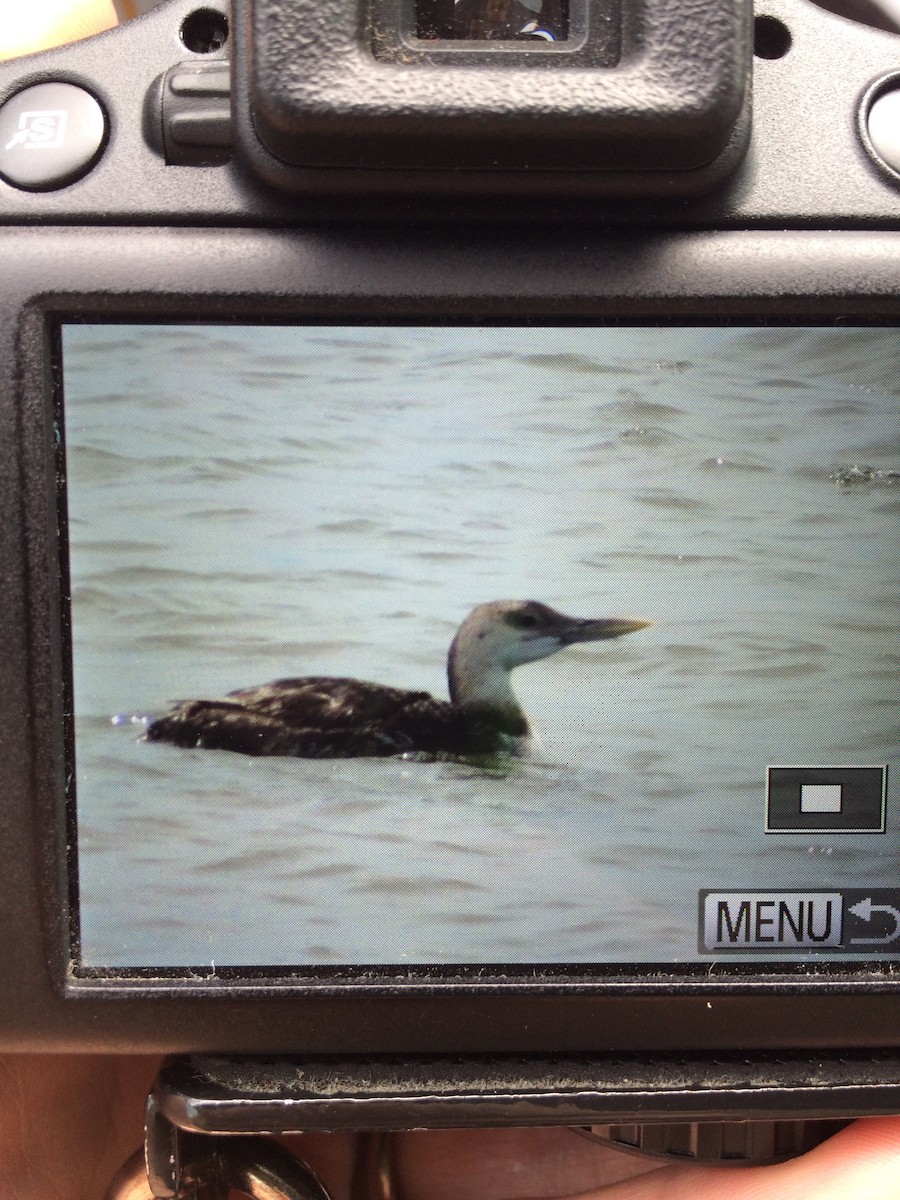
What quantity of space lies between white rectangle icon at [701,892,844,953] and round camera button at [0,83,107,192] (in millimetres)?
299

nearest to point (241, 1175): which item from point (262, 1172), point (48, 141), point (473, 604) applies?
point (262, 1172)

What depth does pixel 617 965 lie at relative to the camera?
343 mm

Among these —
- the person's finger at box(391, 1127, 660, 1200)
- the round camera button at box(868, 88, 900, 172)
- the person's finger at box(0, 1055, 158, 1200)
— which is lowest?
the person's finger at box(391, 1127, 660, 1200)

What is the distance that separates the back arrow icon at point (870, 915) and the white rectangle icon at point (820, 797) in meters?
0.03

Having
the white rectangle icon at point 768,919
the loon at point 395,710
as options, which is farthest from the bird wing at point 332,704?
the white rectangle icon at point 768,919

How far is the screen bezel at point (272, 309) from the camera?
0.32m

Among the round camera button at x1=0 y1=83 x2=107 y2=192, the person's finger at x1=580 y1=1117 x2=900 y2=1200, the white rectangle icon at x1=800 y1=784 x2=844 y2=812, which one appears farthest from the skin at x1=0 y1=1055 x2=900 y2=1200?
the round camera button at x1=0 y1=83 x2=107 y2=192

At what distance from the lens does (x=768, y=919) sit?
1.12 ft

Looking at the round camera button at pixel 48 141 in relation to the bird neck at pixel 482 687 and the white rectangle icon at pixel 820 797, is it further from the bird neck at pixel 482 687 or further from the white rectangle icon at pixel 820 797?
the white rectangle icon at pixel 820 797

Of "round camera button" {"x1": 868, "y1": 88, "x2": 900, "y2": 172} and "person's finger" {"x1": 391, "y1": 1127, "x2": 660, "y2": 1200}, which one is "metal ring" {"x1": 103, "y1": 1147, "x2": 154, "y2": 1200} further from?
"round camera button" {"x1": 868, "y1": 88, "x2": 900, "y2": 172}

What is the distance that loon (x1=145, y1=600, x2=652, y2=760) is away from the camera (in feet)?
1.08

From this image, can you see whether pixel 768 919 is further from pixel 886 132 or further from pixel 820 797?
pixel 886 132

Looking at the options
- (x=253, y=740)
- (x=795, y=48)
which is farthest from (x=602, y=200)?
(x=253, y=740)
